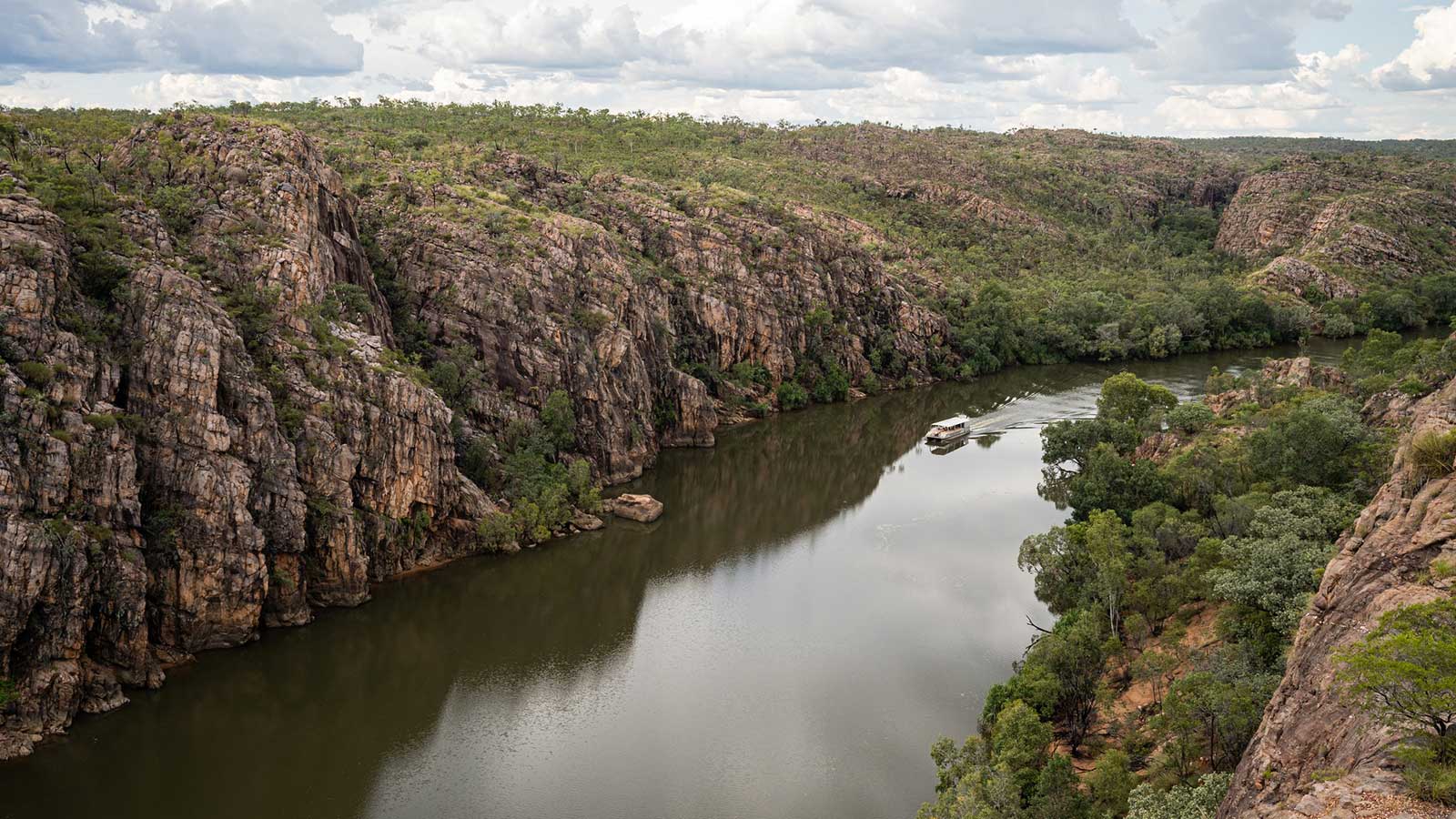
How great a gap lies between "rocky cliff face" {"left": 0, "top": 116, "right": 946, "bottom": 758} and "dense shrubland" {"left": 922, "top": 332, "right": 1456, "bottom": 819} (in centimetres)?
2989

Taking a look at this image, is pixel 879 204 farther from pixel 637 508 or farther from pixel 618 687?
pixel 618 687

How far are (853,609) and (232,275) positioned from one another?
1399 inches

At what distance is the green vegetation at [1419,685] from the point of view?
16.2 metres

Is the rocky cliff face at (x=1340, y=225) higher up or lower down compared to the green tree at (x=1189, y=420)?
higher up

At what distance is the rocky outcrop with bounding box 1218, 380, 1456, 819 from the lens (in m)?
17.2

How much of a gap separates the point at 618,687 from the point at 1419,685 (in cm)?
3050

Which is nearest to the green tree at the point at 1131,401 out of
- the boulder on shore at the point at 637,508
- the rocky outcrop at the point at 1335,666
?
the boulder on shore at the point at 637,508

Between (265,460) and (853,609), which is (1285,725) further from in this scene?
(265,460)

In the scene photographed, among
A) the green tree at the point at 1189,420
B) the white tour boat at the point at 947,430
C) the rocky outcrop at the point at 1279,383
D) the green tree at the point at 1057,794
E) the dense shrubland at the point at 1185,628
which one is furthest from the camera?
the white tour boat at the point at 947,430

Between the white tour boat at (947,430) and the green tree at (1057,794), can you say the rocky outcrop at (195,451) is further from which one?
the white tour boat at (947,430)

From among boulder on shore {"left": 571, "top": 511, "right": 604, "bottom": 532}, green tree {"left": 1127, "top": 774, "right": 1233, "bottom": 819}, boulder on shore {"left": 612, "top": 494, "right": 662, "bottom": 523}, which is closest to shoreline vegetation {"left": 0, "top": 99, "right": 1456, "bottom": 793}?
green tree {"left": 1127, "top": 774, "right": 1233, "bottom": 819}

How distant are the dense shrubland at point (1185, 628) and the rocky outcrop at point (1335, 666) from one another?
74 centimetres

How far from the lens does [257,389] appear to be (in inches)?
1795

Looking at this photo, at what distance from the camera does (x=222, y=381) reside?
4481cm
